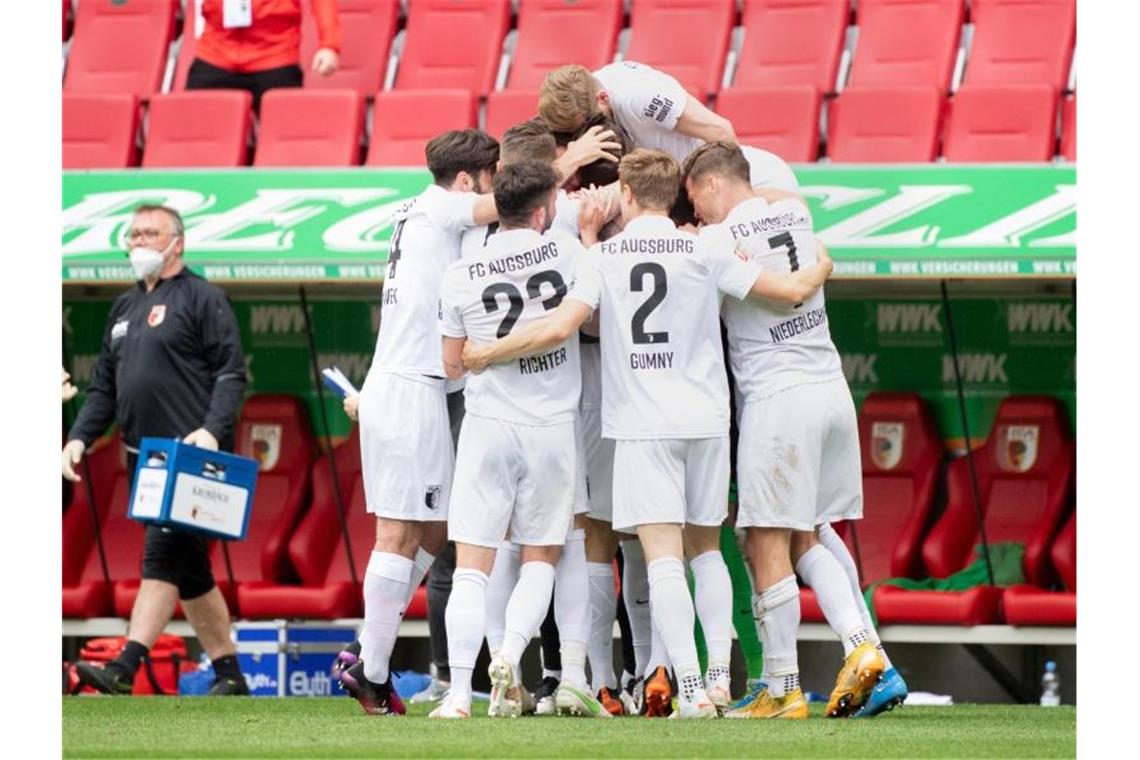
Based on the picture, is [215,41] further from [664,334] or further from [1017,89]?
[664,334]

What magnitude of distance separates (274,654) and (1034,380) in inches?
153

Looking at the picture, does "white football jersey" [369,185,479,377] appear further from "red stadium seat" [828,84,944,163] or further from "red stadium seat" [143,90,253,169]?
"red stadium seat" [143,90,253,169]

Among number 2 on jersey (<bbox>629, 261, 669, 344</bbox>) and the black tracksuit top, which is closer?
number 2 on jersey (<bbox>629, 261, 669, 344</bbox>)

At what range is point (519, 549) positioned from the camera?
728 centimetres

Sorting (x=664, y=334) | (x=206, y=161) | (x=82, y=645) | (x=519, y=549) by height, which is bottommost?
(x=82, y=645)

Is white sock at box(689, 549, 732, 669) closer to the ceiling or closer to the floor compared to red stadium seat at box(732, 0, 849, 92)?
closer to the floor

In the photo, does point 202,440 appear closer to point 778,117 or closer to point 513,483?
point 513,483

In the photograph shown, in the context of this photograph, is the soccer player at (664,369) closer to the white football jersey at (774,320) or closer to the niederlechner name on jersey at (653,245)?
the niederlechner name on jersey at (653,245)

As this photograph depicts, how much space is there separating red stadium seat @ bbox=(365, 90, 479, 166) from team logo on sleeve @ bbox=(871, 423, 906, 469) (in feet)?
8.23

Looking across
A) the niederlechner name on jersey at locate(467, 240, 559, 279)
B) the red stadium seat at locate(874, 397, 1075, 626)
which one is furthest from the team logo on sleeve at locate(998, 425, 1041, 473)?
the niederlechner name on jersey at locate(467, 240, 559, 279)

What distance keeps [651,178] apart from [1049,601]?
3797mm

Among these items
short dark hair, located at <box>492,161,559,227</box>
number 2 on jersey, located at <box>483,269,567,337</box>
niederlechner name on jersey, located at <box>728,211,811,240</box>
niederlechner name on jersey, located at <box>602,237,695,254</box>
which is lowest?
number 2 on jersey, located at <box>483,269,567,337</box>

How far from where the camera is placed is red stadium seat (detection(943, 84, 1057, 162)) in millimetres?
10180
